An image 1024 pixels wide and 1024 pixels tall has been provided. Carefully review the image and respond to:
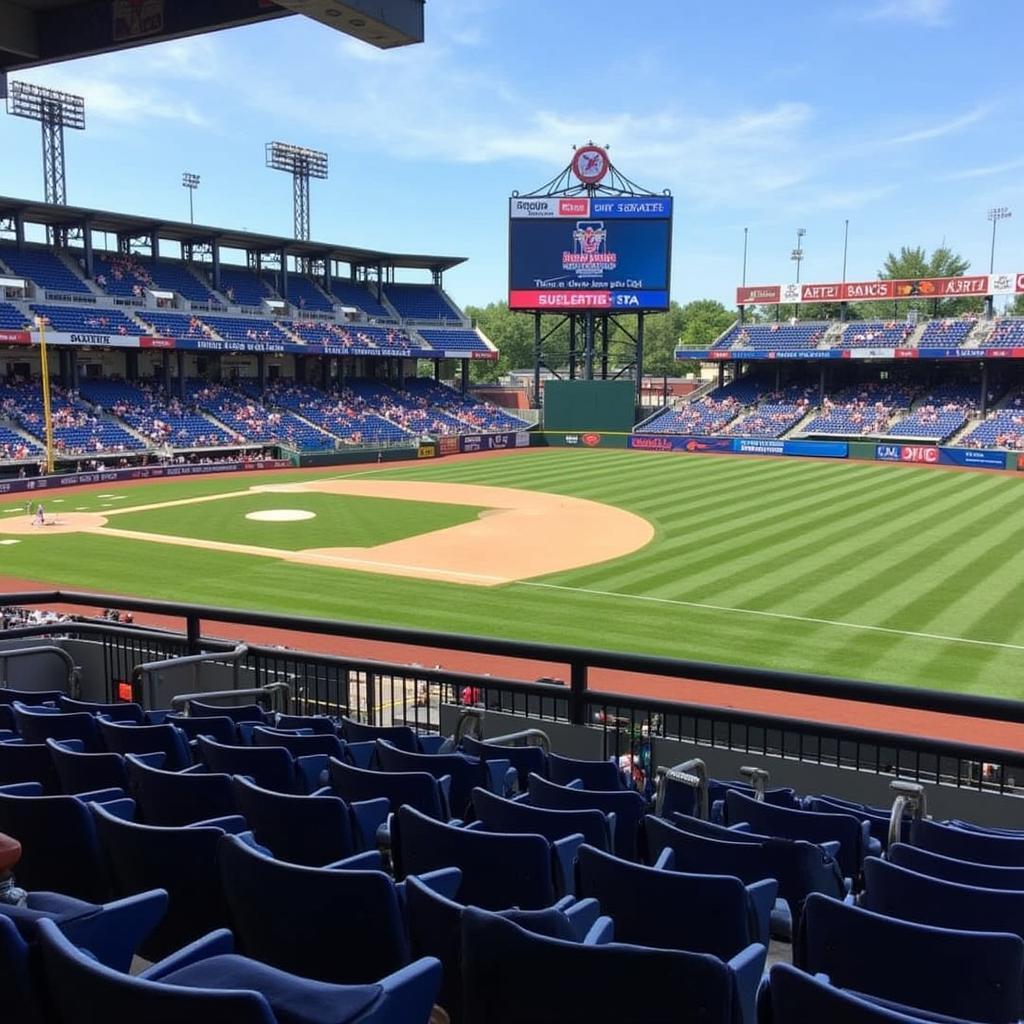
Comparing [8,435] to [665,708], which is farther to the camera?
[8,435]

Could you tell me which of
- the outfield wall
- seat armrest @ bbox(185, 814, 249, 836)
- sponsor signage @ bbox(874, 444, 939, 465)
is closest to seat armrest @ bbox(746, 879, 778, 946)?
seat armrest @ bbox(185, 814, 249, 836)

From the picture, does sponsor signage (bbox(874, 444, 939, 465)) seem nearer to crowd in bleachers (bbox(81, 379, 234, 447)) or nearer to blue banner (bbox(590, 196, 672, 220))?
blue banner (bbox(590, 196, 672, 220))

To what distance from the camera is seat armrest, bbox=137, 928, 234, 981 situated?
249 cm

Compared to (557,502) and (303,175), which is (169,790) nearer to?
(557,502)

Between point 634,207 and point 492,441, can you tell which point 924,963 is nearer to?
point 492,441

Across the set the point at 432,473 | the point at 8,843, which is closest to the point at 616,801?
the point at 8,843

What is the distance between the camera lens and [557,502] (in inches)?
1708

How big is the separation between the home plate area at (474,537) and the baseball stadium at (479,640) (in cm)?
31

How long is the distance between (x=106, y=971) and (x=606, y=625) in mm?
21533

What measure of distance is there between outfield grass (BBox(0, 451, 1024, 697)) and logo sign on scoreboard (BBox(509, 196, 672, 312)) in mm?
31211

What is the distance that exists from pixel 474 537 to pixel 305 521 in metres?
7.40

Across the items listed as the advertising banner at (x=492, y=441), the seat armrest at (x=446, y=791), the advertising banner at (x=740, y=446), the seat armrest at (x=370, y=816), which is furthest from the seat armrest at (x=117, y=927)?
the advertising banner at (x=492, y=441)

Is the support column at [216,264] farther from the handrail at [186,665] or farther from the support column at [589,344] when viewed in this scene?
the handrail at [186,665]

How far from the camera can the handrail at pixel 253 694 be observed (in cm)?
764
